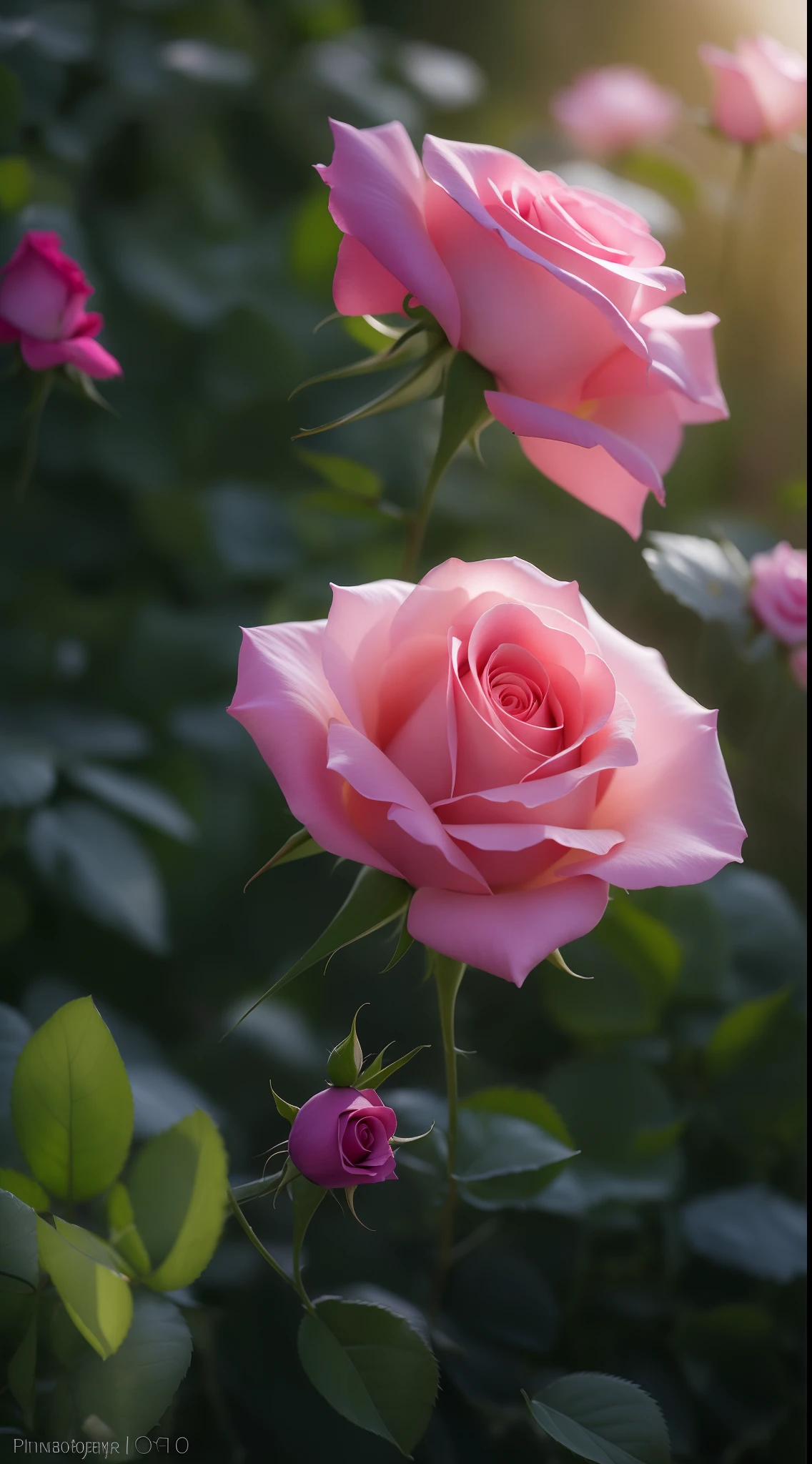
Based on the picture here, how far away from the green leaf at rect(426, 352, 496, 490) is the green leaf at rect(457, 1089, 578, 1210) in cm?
27

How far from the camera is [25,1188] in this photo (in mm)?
368

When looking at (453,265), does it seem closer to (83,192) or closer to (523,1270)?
(523,1270)

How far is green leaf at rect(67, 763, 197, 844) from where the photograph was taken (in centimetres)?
57

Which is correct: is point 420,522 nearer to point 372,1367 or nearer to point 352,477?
point 352,477

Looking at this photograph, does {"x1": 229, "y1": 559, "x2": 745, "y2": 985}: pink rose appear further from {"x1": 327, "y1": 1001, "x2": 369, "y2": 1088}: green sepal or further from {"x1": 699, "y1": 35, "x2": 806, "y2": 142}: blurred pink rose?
{"x1": 699, "y1": 35, "x2": 806, "y2": 142}: blurred pink rose

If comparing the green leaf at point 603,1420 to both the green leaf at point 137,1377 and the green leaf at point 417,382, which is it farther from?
the green leaf at point 417,382

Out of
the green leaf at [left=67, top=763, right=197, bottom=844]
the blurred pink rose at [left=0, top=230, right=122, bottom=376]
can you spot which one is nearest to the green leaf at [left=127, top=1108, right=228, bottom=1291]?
the green leaf at [left=67, top=763, right=197, bottom=844]

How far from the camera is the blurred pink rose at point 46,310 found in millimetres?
471

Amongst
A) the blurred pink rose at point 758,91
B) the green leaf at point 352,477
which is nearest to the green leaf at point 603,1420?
the green leaf at point 352,477

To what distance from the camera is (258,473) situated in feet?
2.78

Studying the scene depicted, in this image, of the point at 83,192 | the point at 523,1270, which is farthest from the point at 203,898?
the point at 83,192

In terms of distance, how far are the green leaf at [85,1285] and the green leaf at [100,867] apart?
21 cm

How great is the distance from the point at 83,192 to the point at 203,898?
62 centimetres

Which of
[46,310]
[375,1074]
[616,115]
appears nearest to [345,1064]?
[375,1074]
